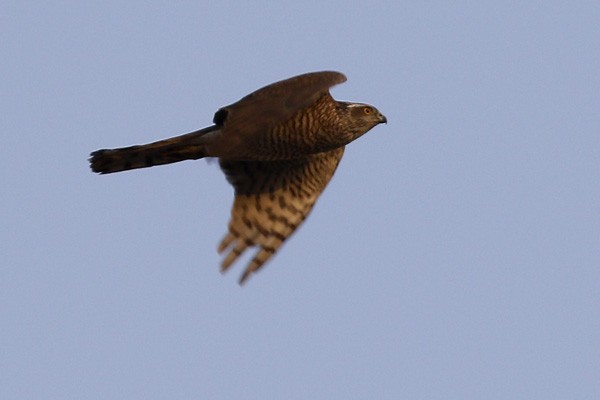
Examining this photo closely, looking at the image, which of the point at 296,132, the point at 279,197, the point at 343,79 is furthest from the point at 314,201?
the point at 343,79

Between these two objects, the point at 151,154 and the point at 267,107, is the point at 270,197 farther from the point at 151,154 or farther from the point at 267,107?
the point at 267,107

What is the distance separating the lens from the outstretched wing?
1534 cm

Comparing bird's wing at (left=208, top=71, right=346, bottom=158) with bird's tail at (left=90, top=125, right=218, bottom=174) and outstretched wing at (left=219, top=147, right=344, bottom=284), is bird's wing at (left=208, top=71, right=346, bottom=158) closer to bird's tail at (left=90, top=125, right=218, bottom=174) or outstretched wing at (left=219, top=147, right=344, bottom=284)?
bird's tail at (left=90, top=125, right=218, bottom=174)

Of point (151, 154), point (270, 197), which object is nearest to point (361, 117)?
point (270, 197)

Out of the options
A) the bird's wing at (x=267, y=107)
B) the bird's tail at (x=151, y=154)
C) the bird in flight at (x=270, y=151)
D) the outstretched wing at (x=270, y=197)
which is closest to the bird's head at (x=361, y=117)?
the bird in flight at (x=270, y=151)

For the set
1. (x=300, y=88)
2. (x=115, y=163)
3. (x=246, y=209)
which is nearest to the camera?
(x=300, y=88)

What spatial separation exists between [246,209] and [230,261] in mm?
681

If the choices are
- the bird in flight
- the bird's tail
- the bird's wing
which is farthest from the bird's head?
the bird's tail

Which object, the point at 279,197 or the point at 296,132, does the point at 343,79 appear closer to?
the point at 296,132

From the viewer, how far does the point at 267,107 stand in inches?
527

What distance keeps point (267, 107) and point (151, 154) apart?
165cm

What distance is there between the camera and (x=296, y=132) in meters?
14.5

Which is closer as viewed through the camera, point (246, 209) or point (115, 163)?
point (115, 163)

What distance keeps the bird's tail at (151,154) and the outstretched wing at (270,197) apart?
1082 millimetres
